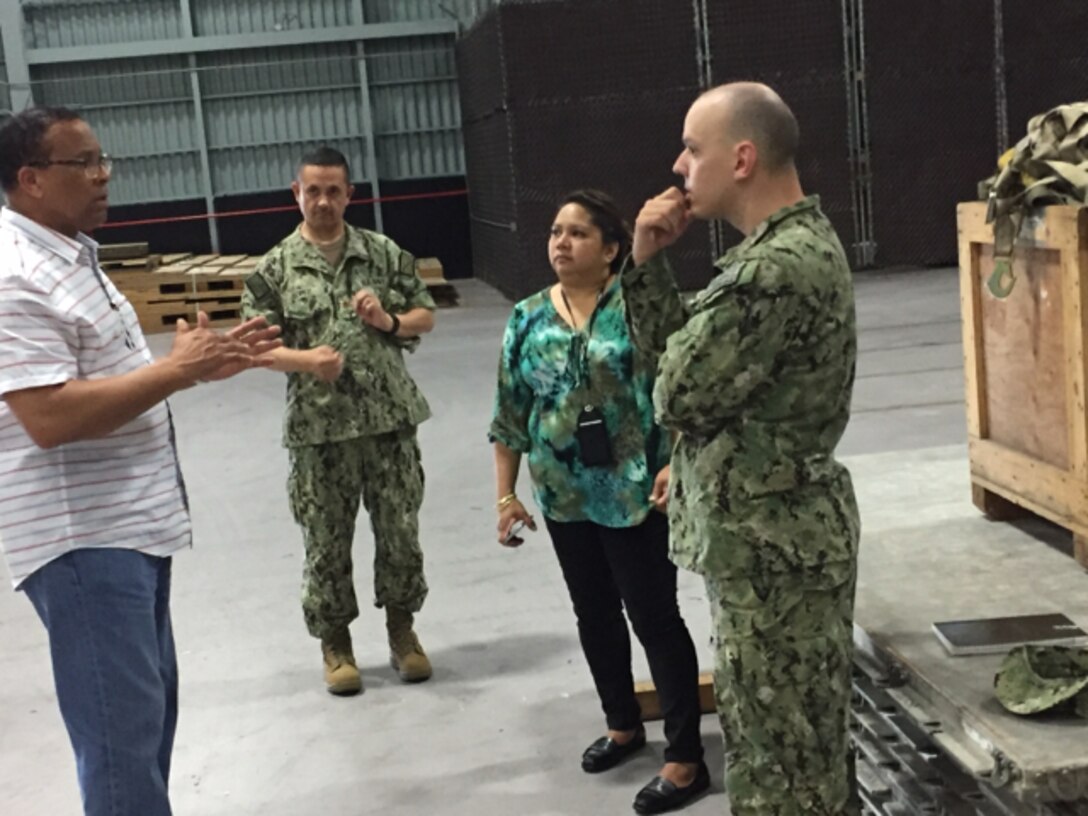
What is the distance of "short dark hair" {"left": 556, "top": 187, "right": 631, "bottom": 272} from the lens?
11.2ft

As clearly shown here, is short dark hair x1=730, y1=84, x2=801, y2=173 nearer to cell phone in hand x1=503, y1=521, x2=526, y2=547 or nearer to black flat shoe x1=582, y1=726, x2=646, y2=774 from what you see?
cell phone in hand x1=503, y1=521, x2=526, y2=547

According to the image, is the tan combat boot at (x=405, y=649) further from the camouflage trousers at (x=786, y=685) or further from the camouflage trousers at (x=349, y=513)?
the camouflage trousers at (x=786, y=685)

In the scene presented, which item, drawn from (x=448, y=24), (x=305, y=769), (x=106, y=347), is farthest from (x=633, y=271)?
(x=448, y=24)

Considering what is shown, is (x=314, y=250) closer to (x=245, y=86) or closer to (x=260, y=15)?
(x=245, y=86)

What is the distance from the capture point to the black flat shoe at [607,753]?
3596 millimetres

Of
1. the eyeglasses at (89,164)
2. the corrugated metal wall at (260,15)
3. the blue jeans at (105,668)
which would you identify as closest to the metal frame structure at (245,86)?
the corrugated metal wall at (260,15)

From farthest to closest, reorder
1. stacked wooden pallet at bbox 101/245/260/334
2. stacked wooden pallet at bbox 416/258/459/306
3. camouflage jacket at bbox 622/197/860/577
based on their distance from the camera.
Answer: stacked wooden pallet at bbox 416/258/459/306 < stacked wooden pallet at bbox 101/245/260/334 < camouflage jacket at bbox 622/197/860/577

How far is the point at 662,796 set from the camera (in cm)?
331

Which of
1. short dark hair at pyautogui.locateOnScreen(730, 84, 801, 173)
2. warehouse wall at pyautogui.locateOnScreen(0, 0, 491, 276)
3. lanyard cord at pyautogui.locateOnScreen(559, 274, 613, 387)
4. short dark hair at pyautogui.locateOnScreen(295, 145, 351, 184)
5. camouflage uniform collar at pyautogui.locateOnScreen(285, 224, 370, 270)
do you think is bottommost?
lanyard cord at pyautogui.locateOnScreen(559, 274, 613, 387)

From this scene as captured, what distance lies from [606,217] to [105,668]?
1.73 meters

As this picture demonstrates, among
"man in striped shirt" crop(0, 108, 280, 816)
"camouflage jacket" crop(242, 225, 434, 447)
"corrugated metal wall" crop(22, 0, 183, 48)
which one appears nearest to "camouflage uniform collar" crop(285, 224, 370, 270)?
"camouflage jacket" crop(242, 225, 434, 447)

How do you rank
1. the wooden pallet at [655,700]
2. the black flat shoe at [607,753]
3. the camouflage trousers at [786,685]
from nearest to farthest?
the camouflage trousers at [786,685] → the black flat shoe at [607,753] → the wooden pallet at [655,700]

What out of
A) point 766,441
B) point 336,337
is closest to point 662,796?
point 766,441

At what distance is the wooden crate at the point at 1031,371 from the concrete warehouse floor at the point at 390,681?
311 millimetres
